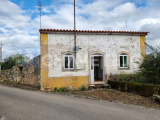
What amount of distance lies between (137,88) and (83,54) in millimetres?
4712

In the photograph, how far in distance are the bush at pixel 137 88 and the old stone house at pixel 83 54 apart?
5.03 ft

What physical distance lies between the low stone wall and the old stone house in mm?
919

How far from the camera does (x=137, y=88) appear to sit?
9.12m

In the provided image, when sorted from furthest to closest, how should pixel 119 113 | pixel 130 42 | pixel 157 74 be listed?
pixel 130 42 → pixel 157 74 → pixel 119 113

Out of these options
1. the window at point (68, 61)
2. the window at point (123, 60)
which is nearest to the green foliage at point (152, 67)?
the window at point (123, 60)

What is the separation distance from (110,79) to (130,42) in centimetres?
363

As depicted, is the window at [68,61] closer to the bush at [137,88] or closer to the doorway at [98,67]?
the doorway at [98,67]

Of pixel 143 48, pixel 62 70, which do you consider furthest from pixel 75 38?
pixel 143 48

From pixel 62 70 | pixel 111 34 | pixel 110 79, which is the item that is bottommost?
pixel 110 79

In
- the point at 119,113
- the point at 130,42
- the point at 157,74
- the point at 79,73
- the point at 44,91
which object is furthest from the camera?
the point at 130,42

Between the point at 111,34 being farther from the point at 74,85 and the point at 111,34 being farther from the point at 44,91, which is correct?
the point at 44,91

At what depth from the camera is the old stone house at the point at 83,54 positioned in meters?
10.9

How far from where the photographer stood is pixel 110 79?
461 inches

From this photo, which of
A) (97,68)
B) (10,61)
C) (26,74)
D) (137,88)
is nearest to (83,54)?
(97,68)
